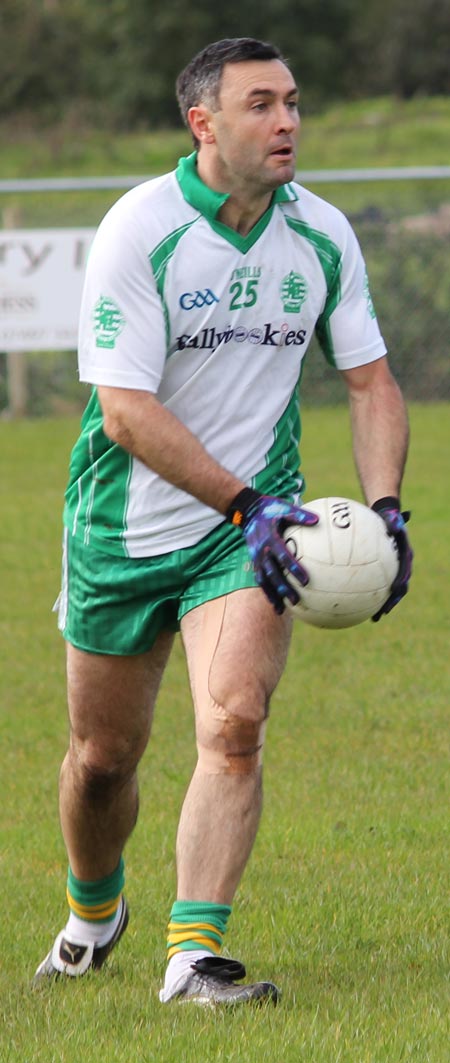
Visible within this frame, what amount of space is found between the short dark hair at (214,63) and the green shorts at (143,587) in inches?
41.6

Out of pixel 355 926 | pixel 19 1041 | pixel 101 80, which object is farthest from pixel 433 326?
pixel 101 80

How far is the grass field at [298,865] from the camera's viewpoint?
4070mm

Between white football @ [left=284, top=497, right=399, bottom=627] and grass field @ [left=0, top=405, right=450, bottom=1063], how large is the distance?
3.02 ft

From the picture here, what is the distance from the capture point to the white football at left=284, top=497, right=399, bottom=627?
4332mm

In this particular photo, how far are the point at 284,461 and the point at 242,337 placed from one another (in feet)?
1.19

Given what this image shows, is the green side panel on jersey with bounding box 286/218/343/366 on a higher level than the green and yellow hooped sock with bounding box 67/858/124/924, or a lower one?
higher

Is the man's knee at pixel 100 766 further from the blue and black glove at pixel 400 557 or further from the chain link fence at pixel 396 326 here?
the chain link fence at pixel 396 326

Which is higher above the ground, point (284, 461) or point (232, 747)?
point (284, 461)

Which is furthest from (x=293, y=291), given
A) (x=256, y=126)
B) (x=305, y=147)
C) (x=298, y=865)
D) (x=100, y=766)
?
(x=305, y=147)

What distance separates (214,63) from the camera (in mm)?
4645

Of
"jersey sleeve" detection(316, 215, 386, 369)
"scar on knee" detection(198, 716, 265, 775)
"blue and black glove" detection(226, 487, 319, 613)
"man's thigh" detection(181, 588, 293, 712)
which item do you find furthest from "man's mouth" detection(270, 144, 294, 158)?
"scar on knee" detection(198, 716, 265, 775)

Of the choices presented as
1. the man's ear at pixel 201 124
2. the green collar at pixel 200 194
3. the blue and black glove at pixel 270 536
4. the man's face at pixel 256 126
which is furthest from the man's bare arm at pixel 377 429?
the man's ear at pixel 201 124

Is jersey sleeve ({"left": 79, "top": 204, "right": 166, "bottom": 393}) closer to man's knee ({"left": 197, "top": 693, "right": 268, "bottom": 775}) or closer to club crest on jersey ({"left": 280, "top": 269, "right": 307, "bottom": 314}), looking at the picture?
club crest on jersey ({"left": 280, "top": 269, "right": 307, "bottom": 314})

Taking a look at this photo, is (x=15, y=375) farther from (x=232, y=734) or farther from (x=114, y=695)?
(x=232, y=734)
